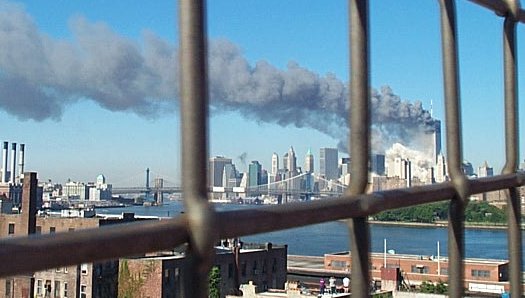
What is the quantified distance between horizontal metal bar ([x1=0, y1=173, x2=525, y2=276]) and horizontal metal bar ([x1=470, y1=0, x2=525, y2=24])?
0.35m

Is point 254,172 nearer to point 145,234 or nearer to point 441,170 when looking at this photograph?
point 441,170

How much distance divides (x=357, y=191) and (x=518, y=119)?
21.4 inches

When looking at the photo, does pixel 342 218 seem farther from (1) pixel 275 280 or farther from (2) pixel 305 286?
(2) pixel 305 286

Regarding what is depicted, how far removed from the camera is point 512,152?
1.00 meters

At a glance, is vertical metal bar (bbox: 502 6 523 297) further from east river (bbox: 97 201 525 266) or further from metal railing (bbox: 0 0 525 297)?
metal railing (bbox: 0 0 525 297)

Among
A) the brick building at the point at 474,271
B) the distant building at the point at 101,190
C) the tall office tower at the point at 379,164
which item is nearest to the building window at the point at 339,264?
the brick building at the point at 474,271

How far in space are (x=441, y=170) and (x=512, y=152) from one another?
0.26 meters

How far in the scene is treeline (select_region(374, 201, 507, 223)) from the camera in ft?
2.53

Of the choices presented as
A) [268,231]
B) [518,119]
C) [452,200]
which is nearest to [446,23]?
[452,200]

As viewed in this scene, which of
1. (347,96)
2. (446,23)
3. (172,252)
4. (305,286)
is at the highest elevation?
(446,23)

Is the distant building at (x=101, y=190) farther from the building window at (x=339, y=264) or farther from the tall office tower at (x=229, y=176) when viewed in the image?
the building window at (x=339, y=264)

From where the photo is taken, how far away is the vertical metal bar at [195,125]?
39 centimetres

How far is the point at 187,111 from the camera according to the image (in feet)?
1.31

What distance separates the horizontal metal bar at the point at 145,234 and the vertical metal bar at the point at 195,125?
0.01 meters
